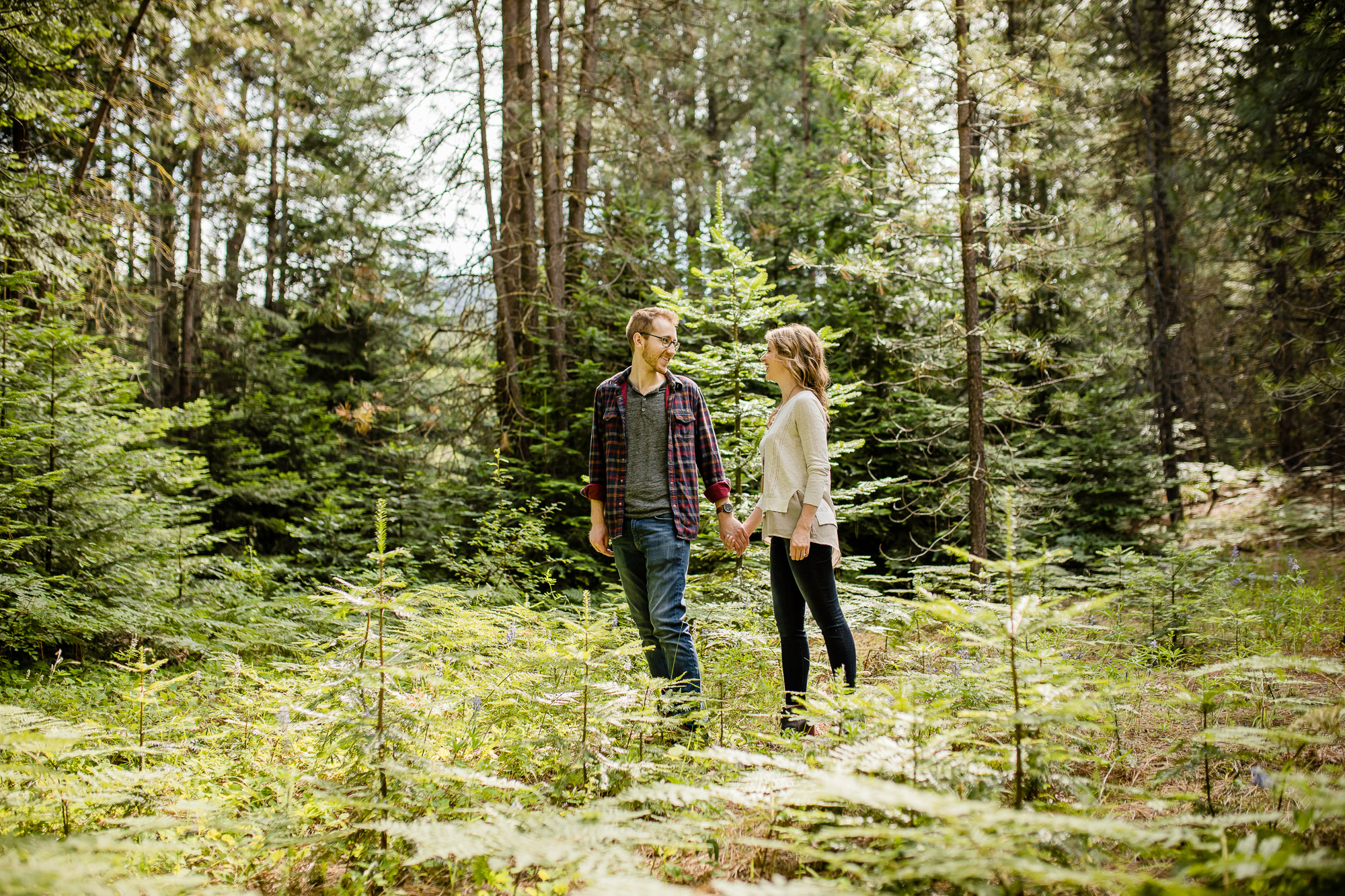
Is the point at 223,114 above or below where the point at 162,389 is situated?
above

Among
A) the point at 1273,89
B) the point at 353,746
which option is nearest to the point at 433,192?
the point at 353,746

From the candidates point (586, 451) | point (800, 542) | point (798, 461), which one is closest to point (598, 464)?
point (798, 461)

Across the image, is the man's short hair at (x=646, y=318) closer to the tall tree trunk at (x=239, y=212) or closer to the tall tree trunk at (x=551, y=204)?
the tall tree trunk at (x=551, y=204)

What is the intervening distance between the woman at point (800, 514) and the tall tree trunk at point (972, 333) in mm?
3670

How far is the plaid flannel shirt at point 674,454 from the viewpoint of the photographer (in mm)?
3490

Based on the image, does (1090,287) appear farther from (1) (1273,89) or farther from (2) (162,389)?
(2) (162,389)

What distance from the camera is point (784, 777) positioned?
207cm

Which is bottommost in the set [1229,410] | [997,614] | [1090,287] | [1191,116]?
[997,614]

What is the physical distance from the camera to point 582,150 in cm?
984

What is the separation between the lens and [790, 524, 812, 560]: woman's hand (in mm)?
3242

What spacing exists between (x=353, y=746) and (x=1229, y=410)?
1527 cm

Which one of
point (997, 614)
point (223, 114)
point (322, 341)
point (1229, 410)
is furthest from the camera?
point (322, 341)

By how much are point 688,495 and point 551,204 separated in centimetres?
694

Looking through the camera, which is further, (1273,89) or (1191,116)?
(1191,116)
